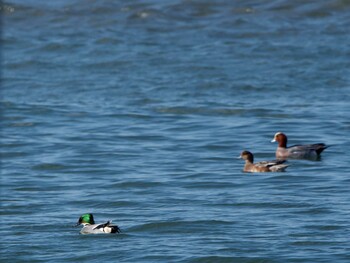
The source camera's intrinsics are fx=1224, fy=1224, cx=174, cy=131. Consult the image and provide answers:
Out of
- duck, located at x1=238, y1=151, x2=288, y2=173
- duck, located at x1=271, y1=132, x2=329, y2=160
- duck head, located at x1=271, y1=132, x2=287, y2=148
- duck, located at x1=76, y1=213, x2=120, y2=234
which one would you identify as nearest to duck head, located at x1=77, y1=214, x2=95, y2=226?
duck, located at x1=76, y1=213, x2=120, y2=234

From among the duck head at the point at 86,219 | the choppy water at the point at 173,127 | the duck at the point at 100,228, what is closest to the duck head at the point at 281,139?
the choppy water at the point at 173,127

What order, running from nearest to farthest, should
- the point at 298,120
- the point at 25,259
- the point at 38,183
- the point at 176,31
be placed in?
the point at 25,259 < the point at 38,183 < the point at 298,120 < the point at 176,31

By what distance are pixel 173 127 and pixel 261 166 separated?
3.34 meters

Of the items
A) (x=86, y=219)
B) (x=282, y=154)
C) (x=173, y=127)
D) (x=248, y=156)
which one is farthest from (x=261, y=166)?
(x=86, y=219)

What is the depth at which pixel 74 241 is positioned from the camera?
1287 centimetres

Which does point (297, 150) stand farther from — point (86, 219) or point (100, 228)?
point (100, 228)

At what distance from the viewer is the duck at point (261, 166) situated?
1711 cm

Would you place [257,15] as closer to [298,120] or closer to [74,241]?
[298,120]

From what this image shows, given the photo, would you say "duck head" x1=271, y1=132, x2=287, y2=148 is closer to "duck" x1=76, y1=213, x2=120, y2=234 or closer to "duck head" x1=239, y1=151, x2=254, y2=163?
"duck head" x1=239, y1=151, x2=254, y2=163

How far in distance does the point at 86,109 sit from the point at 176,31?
5.33 metres

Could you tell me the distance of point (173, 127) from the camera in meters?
20.2

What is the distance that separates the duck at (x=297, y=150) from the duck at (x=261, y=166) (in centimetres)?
72

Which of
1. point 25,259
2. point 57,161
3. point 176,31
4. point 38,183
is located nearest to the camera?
point 25,259

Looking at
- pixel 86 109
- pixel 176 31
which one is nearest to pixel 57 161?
pixel 86 109
